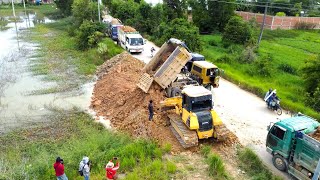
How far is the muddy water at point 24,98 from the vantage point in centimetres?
1725

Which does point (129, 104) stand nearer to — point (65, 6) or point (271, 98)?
point (271, 98)

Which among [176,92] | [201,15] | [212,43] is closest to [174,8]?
[201,15]

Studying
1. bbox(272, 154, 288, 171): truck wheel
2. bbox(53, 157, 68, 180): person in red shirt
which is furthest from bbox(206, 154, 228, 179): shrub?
bbox(53, 157, 68, 180): person in red shirt

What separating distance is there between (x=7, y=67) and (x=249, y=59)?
75.0 feet

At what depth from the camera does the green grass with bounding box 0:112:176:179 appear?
1136cm

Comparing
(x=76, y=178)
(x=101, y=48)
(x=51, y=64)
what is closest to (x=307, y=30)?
(x=101, y=48)

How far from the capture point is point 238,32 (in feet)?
115

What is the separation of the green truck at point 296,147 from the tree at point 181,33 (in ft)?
61.9

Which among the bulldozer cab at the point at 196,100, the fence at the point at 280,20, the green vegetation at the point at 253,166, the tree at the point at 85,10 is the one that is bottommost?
the green vegetation at the point at 253,166

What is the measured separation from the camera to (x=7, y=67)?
89.2 feet

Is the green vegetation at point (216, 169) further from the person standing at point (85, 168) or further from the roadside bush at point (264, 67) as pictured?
the roadside bush at point (264, 67)

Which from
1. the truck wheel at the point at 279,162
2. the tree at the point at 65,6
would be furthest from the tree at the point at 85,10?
the truck wheel at the point at 279,162

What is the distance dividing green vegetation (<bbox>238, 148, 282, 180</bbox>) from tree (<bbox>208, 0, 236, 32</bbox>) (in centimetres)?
3478

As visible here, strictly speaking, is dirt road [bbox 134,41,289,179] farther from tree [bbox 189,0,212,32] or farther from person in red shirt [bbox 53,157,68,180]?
tree [bbox 189,0,212,32]
